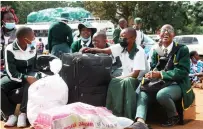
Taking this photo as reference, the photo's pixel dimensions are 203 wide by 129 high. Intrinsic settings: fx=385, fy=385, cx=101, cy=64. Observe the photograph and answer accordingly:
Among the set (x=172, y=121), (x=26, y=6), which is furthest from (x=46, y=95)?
(x=26, y=6)

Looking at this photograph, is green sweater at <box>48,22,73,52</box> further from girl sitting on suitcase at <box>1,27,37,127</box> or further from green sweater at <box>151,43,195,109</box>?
green sweater at <box>151,43,195,109</box>

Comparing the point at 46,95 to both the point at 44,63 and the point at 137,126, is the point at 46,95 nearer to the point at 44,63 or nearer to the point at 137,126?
the point at 44,63

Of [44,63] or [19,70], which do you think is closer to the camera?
[19,70]

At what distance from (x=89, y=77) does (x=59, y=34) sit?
8.60ft

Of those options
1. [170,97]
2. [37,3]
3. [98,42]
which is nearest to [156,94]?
[170,97]

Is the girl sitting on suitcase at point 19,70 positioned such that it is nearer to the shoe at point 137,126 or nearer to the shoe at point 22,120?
Result: the shoe at point 22,120

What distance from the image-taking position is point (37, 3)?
6228cm

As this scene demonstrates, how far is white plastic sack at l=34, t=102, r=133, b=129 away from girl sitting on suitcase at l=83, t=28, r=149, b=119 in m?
0.29

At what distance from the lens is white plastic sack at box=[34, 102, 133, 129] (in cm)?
389

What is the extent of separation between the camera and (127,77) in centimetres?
469

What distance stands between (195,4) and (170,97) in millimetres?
31443

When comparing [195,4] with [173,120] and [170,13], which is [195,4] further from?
[173,120]

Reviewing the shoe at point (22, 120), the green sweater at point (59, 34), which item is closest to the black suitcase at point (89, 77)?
the shoe at point (22, 120)

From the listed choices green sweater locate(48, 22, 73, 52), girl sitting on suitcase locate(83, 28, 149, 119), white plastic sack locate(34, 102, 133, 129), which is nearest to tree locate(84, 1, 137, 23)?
green sweater locate(48, 22, 73, 52)
